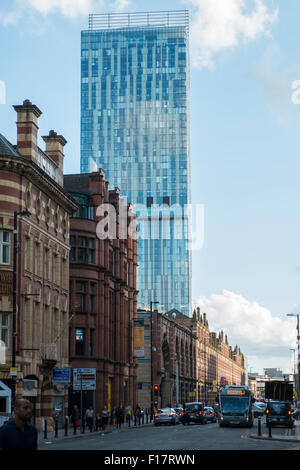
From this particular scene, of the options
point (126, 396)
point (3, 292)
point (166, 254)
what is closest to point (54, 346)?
point (3, 292)

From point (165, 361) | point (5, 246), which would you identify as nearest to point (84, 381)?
point (5, 246)

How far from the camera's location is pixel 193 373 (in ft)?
499

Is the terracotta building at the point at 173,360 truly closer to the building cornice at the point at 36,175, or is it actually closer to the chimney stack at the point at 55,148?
the chimney stack at the point at 55,148

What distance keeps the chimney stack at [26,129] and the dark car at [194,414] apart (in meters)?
30.1

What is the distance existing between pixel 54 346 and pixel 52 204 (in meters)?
10.2

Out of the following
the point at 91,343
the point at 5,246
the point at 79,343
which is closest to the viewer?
the point at 5,246

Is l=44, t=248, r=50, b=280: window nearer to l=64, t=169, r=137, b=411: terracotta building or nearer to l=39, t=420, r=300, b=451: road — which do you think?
l=64, t=169, r=137, b=411: terracotta building

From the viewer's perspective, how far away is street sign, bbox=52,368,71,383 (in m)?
53.4

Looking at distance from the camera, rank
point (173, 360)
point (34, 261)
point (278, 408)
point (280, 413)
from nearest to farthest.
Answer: point (34, 261) < point (280, 413) < point (278, 408) < point (173, 360)

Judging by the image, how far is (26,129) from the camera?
176 ft

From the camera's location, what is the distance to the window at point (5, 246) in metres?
48.6

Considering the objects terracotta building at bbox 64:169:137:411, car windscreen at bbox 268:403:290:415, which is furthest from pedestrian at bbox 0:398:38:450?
car windscreen at bbox 268:403:290:415

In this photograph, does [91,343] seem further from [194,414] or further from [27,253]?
[27,253]

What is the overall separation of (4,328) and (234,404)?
24167 millimetres
